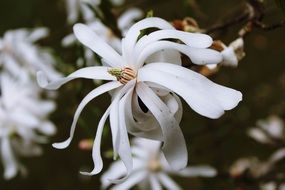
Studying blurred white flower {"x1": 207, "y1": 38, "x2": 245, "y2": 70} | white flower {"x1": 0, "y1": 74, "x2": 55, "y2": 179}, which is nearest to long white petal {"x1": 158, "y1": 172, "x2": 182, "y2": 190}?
white flower {"x1": 0, "y1": 74, "x2": 55, "y2": 179}

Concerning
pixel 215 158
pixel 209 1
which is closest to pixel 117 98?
pixel 215 158

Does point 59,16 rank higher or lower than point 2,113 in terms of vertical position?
lower

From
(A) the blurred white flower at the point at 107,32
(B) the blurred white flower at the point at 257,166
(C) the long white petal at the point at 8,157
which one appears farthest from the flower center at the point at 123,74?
(C) the long white petal at the point at 8,157

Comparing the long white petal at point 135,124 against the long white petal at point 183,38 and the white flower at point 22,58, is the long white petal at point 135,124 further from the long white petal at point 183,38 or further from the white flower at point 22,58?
the white flower at point 22,58

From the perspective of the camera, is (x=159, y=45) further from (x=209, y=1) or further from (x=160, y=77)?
(x=209, y=1)

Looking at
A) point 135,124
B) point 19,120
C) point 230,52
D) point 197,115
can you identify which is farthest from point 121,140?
point 197,115

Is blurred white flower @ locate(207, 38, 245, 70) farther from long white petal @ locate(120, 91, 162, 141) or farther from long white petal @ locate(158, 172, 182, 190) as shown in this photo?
long white petal @ locate(158, 172, 182, 190)
